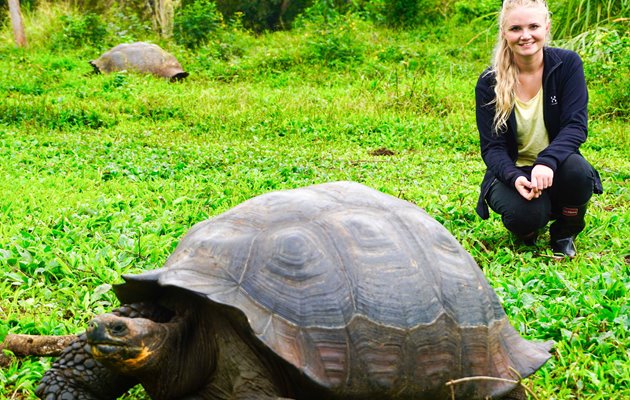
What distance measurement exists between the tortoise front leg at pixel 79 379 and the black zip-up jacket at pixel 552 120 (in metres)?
2.39

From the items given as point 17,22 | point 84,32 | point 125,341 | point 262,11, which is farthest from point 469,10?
point 125,341

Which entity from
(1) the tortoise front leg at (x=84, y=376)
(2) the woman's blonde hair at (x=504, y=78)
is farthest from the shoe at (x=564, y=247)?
(1) the tortoise front leg at (x=84, y=376)

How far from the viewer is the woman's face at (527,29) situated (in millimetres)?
3674

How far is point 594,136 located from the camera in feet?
22.9

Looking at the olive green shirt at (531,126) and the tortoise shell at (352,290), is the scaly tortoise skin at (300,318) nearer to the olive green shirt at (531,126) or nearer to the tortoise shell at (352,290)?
the tortoise shell at (352,290)

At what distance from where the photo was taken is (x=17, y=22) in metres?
12.4

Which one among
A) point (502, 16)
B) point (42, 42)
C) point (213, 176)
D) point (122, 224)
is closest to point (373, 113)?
point (213, 176)

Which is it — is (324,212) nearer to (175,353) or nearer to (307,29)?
(175,353)

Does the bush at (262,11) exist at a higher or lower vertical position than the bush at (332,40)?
lower

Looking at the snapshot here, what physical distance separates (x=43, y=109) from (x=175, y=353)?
6.36m

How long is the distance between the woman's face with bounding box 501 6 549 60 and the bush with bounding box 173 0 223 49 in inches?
349

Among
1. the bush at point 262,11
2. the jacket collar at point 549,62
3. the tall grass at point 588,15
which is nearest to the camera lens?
the jacket collar at point 549,62

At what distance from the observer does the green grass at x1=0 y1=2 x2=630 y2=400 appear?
2762 millimetres

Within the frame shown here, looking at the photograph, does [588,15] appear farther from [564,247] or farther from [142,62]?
[564,247]
